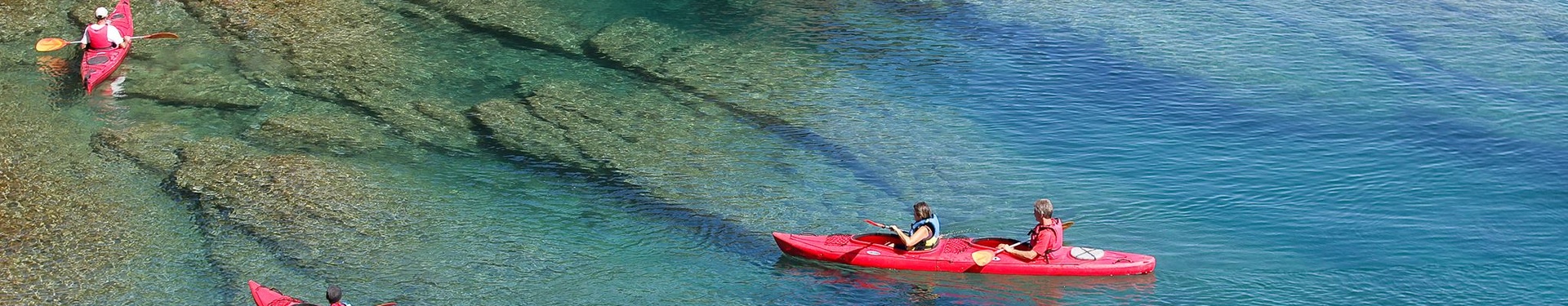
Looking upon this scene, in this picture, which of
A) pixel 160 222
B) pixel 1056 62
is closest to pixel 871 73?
pixel 1056 62

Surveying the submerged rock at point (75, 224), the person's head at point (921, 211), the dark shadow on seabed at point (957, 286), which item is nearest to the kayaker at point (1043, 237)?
the dark shadow on seabed at point (957, 286)

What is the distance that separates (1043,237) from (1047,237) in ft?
0.15

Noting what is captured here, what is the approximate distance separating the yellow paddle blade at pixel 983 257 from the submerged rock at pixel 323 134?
300 inches

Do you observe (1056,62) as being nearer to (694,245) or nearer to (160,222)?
(694,245)

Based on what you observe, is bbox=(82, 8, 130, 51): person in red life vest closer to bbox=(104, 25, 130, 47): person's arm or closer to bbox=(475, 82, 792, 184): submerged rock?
bbox=(104, 25, 130, 47): person's arm

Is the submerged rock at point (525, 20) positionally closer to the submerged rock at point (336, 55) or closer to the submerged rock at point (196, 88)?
the submerged rock at point (336, 55)

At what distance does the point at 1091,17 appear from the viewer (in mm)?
23516

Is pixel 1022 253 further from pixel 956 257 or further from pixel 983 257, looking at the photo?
pixel 956 257

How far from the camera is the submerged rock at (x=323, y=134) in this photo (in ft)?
57.4

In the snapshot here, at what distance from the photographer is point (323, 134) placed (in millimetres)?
17953

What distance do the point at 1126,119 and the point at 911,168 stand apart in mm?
3475

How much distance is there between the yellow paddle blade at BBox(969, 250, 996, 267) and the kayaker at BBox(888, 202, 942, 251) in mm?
445

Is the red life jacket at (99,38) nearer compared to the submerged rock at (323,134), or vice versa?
the submerged rock at (323,134)

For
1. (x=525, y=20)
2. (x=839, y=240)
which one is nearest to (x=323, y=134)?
(x=525, y=20)
